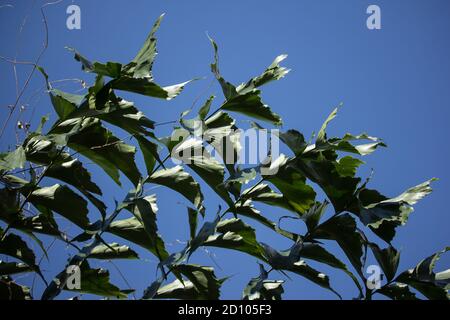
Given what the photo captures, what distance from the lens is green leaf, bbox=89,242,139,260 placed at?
4.24 ft

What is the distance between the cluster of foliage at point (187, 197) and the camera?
3.83 feet

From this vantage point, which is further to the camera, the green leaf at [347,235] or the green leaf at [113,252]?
the green leaf at [113,252]

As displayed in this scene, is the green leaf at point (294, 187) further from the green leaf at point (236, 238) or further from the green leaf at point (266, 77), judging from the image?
the green leaf at point (266, 77)

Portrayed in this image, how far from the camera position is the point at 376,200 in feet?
3.96

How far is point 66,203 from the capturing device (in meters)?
1.29

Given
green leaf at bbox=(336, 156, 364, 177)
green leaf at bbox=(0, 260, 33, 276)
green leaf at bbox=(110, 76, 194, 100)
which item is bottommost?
green leaf at bbox=(0, 260, 33, 276)

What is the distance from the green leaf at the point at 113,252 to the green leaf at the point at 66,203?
0.20ft

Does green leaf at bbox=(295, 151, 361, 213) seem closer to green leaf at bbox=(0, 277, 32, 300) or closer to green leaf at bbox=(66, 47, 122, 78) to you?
green leaf at bbox=(66, 47, 122, 78)

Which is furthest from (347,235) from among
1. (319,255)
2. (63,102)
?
(63,102)

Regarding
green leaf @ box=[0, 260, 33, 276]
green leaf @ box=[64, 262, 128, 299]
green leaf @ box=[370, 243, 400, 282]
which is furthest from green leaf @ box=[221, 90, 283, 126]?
green leaf @ box=[0, 260, 33, 276]

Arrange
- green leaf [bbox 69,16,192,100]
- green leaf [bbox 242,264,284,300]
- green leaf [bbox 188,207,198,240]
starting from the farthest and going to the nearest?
green leaf [bbox 188,207,198,240]
green leaf [bbox 69,16,192,100]
green leaf [bbox 242,264,284,300]

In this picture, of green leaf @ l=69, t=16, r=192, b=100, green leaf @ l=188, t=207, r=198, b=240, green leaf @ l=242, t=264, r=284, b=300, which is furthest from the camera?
green leaf @ l=188, t=207, r=198, b=240

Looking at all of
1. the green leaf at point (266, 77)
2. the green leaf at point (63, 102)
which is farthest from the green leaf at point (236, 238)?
the green leaf at point (63, 102)

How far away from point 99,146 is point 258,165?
0.35 m
